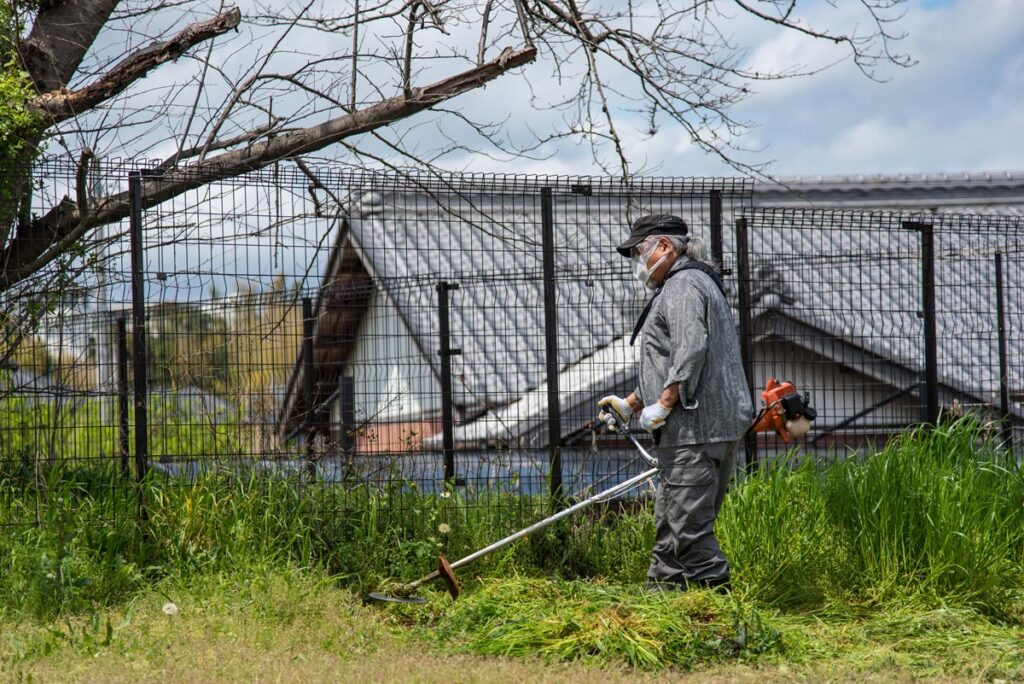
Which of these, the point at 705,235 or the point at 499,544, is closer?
the point at 499,544

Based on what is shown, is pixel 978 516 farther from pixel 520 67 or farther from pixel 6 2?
pixel 6 2

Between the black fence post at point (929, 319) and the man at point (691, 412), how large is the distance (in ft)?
9.05

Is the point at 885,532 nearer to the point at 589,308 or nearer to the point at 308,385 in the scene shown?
the point at 589,308

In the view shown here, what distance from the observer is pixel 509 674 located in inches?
169

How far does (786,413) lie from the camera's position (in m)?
5.75

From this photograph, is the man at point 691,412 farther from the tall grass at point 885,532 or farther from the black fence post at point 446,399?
the black fence post at point 446,399

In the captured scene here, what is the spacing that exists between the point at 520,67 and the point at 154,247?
8.23 ft

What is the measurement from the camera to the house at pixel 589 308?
Result: 784 cm

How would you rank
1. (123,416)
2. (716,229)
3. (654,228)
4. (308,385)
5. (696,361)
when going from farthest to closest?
(308,385)
(716,229)
(123,416)
(654,228)
(696,361)

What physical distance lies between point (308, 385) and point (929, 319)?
15.5 feet

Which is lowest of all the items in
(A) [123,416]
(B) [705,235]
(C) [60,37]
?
(A) [123,416]

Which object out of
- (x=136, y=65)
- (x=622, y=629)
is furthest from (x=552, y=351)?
(x=136, y=65)

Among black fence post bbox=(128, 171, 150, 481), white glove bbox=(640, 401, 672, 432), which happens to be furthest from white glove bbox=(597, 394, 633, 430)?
black fence post bbox=(128, 171, 150, 481)

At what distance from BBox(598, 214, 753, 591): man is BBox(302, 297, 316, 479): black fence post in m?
2.29
